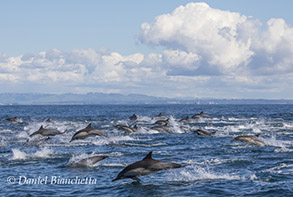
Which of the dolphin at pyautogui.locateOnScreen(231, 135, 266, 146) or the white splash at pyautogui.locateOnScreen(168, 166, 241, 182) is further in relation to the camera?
the dolphin at pyautogui.locateOnScreen(231, 135, 266, 146)

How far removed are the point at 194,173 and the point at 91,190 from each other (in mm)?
4481

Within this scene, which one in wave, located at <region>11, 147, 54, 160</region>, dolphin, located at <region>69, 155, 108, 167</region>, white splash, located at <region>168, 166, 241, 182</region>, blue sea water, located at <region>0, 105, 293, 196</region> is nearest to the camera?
blue sea water, located at <region>0, 105, 293, 196</region>

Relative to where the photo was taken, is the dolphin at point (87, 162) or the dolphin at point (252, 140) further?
the dolphin at point (252, 140)

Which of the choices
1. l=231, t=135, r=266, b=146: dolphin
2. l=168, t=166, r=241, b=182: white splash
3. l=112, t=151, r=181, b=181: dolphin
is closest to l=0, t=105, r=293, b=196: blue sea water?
l=168, t=166, r=241, b=182: white splash

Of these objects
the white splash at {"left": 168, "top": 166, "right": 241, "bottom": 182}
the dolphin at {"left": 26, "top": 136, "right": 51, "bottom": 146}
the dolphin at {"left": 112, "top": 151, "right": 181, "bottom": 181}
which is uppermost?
the dolphin at {"left": 112, "top": 151, "right": 181, "bottom": 181}

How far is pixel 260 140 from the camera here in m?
26.8

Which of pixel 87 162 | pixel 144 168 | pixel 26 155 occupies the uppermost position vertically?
pixel 144 168

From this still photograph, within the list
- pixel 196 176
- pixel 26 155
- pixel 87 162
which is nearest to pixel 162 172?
pixel 196 176

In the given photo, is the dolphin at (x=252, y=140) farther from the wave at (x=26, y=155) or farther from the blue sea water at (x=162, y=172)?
the wave at (x=26, y=155)

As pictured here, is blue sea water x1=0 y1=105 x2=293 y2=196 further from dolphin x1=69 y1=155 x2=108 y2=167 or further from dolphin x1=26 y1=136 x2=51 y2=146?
dolphin x1=26 y1=136 x2=51 y2=146

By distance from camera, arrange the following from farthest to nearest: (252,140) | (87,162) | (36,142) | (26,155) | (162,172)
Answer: (36,142)
(252,140)
(26,155)
(87,162)
(162,172)

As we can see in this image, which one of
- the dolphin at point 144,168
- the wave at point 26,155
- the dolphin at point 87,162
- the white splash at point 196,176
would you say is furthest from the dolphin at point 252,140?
the dolphin at point 144,168

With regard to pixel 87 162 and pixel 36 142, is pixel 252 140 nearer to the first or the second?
pixel 87 162

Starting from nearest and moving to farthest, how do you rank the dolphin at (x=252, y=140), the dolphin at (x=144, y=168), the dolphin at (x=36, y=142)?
the dolphin at (x=144, y=168), the dolphin at (x=252, y=140), the dolphin at (x=36, y=142)
